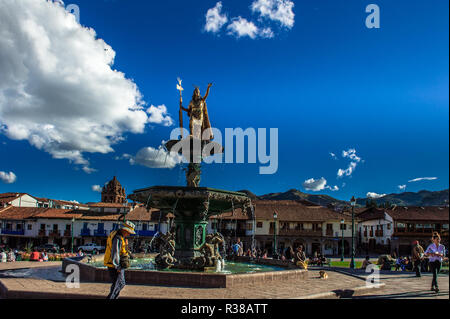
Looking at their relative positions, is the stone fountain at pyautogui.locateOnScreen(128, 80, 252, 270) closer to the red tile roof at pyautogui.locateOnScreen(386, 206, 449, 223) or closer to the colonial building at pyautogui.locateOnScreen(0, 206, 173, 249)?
the colonial building at pyautogui.locateOnScreen(0, 206, 173, 249)

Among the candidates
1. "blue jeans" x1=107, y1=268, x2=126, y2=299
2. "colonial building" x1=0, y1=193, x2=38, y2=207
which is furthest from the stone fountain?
"colonial building" x1=0, y1=193, x2=38, y2=207

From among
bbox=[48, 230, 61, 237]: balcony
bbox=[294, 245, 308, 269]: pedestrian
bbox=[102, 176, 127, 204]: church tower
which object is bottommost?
bbox=[48, 230, 61, 237]: balcony

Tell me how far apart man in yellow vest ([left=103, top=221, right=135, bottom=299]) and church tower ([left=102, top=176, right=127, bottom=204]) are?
105104 mm

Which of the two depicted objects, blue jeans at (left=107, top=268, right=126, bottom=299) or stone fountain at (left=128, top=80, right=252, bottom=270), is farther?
stone fountain at (left=128, top=80, right=252, bottom=270)

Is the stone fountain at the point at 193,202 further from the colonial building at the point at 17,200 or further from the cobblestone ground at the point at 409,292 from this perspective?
the colonial building at the point at 17,200

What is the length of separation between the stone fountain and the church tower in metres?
97.9

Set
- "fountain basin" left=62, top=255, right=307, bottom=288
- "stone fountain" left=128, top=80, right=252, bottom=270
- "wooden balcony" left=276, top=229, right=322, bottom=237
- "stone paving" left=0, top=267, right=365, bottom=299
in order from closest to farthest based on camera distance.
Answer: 1. "stone paving" left=0, top=267, right=365, bottom=299
2. "fountain basin" left=62, top=255, right=307, bottom=288
3. "stone fountain" left=128, top=80, right=252, bottom=270
4. "wooden balcony" left=276, top=229, right=322, bottom=237

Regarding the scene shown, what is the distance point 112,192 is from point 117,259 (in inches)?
4244

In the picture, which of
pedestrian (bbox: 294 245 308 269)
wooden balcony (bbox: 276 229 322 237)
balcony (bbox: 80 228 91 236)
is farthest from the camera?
balcony (bbox: 80 228 91 236)

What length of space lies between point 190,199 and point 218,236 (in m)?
1.86

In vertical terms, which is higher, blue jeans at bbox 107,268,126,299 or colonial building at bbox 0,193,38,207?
colonial building at bbox 0,193,38,207

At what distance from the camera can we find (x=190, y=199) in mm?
13453

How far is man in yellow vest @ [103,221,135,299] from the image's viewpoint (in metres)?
6.95
